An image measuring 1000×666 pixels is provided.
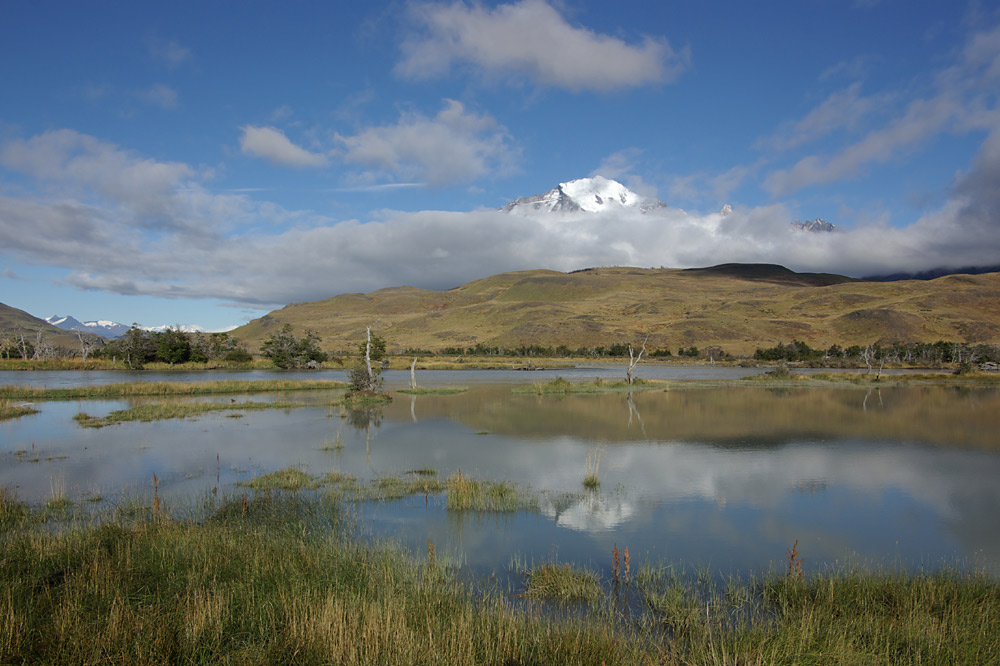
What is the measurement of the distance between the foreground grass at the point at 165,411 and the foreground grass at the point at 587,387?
45.8 ft

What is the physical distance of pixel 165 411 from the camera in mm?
25234

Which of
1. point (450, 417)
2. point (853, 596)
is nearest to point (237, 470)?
point (450, 417)

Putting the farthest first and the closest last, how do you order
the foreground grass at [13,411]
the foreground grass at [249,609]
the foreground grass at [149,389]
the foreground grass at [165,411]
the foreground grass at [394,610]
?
the foreground grass at [149,389]
the foreground grass at [13,411]
the foreground grass at [165,411]
the foreground grass at [394,610]
the foreground grass at [249,609]

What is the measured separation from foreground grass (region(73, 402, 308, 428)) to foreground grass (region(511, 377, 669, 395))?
45.8 feet

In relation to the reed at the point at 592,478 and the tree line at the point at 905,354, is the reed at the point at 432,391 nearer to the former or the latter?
the reed at the point at 592,478

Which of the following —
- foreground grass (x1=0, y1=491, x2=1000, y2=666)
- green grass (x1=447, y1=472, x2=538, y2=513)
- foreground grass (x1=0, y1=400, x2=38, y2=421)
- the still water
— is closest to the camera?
foreground grass (x1=0, y1=491, x2=1000, y2=666)

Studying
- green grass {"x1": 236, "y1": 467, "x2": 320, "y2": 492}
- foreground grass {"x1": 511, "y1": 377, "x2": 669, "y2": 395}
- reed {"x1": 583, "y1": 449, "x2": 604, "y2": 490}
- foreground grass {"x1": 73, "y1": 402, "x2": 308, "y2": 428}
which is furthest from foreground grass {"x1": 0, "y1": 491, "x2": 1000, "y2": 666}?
foreground grass {"x1": 511, "y1": 377, "x2": 669, "y2": 395}

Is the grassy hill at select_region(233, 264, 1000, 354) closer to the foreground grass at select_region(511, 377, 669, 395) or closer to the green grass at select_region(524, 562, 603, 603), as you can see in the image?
the foreground grass at select_region(511, 377, 669, 395)

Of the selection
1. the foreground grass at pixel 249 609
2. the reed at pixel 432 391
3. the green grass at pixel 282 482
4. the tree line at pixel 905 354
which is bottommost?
the green grass at pixel 282 482

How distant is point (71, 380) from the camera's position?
42.9 metres

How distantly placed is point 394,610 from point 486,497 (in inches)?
232

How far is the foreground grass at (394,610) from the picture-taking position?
4.77m

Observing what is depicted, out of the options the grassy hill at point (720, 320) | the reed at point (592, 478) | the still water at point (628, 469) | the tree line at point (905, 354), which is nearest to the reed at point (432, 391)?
the still water at point (628, 469)

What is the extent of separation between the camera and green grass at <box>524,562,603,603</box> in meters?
7.00
